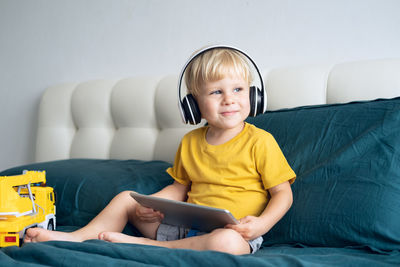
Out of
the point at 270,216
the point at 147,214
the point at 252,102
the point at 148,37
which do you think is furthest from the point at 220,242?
the point at 148,37

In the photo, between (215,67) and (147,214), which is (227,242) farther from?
(215,67)

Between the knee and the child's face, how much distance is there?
352mm

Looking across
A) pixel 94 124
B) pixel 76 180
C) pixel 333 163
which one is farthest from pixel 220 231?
pixel 94 124


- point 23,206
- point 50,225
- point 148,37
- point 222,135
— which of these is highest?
point 148,37

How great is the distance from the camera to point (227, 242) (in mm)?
936

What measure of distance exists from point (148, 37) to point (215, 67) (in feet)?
3.40

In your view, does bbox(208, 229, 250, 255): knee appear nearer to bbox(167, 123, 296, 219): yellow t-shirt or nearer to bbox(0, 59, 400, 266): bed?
bbox(0, 59, 400, 266): bed

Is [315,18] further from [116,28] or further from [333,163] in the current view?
[116,28]

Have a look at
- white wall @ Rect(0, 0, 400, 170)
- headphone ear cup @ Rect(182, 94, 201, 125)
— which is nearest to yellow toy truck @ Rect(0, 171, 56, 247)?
headphone ear cup @ Rect(182, 94, 201, 125)

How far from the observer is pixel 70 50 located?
2408mm

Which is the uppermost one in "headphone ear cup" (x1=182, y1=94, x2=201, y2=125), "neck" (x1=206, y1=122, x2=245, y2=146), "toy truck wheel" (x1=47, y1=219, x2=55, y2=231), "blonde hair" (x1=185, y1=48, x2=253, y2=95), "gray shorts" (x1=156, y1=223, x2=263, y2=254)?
"blonde hair" (x1=185, y1=48, x2=253, y2=95)

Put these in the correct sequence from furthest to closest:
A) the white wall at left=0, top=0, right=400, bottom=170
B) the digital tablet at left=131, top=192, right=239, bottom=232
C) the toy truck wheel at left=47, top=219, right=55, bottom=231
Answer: the white wall at left=0, top=0, right=400, bottom=170 < the toy truck wheel at left=47, top=219, right=55, bottom=231 < the digital tablet at left=131, top=192, right=239, bottom=232

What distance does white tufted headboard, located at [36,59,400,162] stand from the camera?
56.1 inches

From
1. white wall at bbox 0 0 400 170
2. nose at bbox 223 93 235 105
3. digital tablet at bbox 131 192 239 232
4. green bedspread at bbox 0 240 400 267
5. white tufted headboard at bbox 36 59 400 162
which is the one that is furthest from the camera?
white wall at bbox 0 0 400 170
